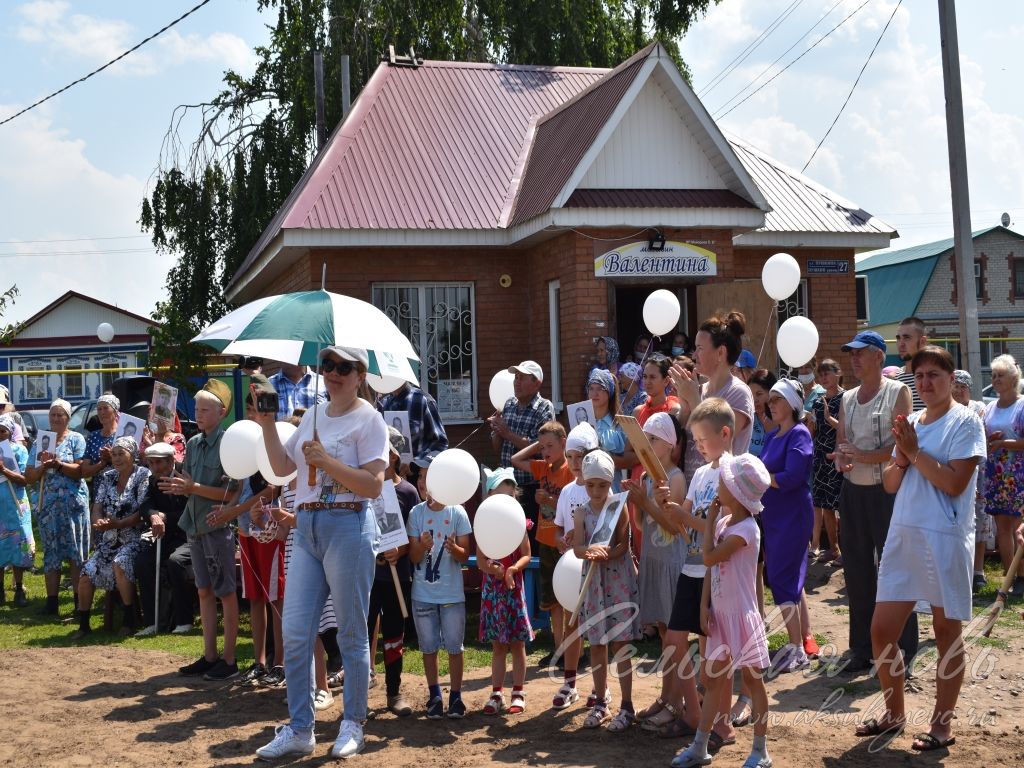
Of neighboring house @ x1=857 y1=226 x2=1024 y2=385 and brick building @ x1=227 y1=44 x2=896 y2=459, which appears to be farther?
neighboring house @ x1=857 y1=226 x2=1024 y2=385

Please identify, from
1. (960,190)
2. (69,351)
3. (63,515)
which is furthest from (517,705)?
(69,351)

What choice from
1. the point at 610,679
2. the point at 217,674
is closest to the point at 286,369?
the point at 217,674

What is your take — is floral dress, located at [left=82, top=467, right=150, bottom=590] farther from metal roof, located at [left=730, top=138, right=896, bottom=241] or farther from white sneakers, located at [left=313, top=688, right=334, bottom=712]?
metal roof, located at [left=730, top=138, right=896, bottom=241]

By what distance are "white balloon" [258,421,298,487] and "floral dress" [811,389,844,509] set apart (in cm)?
443

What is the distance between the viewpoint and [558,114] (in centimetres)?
1470

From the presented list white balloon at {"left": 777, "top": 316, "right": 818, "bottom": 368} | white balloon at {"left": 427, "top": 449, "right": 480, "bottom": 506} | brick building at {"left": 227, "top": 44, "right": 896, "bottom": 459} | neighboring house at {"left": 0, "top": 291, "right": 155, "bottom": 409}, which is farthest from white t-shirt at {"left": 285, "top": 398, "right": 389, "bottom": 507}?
neighboring house at {"left": 0, "top": 291, "right": 155, "bottom": 409}

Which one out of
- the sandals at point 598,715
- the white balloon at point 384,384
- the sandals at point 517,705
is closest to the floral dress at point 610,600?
the sandals at point 598,715

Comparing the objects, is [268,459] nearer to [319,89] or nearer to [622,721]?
[622,721]

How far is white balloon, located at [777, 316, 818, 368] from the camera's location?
852 cm

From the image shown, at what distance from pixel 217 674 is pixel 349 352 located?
3.01 metres

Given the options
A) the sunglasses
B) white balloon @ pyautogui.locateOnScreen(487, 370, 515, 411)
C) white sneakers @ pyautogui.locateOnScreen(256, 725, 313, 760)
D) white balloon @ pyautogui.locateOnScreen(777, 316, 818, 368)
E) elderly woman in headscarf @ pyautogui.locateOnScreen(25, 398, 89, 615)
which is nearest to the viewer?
white sneakers @ pyautogui.locateOnScreen(256, 725, 313, 760)

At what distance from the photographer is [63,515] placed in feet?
34.5

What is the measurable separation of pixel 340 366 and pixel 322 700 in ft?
7.70

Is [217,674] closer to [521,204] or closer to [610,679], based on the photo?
[610,679]
